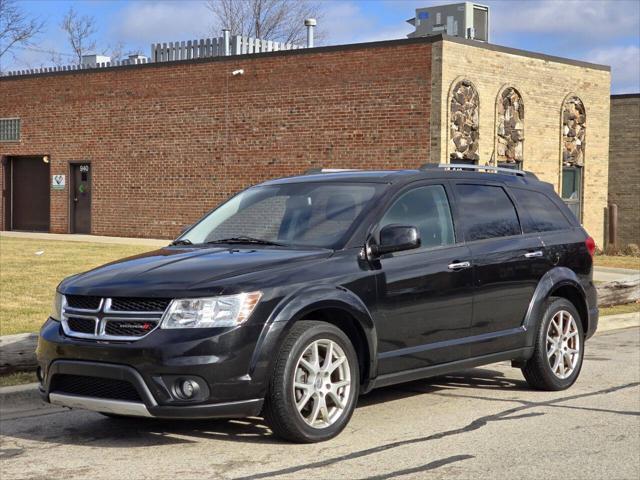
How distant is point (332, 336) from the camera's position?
22.0ft

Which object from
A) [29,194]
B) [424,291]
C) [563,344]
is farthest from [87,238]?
[424,291]

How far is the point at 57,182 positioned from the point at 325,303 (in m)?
24.7

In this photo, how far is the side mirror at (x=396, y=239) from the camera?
23.0ft

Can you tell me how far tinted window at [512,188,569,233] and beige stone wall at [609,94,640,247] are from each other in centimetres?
2624

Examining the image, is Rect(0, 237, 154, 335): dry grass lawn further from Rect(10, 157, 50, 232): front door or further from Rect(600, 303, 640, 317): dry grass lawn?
Rect(600, 303, 640, 317): dry grass lawn

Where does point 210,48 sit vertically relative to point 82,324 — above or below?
above

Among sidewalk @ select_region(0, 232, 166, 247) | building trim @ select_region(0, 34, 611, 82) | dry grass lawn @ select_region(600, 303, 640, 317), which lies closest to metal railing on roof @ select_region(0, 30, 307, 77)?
building trim @ select_region(0, 34, 611, 82)

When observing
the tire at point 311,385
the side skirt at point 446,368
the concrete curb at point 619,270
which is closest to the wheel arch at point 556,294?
the side skirt at point 446,368

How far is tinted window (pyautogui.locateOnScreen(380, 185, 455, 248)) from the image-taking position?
757 cm

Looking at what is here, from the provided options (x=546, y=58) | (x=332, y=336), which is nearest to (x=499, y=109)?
(x=546, y=58)

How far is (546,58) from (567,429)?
20.1 m

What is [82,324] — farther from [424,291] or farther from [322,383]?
[424,291]

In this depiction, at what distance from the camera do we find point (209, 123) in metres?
26.7

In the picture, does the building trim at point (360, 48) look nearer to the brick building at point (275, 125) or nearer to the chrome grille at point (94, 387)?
the brick building at point (275, 125)
